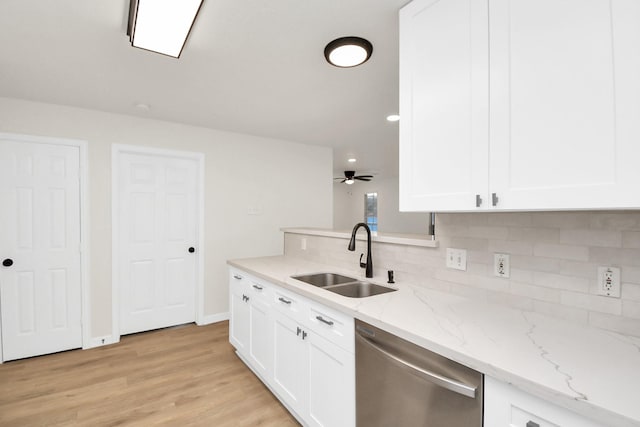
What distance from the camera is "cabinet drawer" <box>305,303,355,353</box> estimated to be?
1.54 meters

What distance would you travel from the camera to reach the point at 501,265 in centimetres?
156

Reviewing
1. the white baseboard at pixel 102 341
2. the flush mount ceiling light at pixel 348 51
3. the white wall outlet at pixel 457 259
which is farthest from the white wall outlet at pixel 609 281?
the white baseboard at pixel 102 341

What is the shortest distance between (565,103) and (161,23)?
1.94 metres

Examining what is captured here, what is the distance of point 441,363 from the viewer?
1111 mm

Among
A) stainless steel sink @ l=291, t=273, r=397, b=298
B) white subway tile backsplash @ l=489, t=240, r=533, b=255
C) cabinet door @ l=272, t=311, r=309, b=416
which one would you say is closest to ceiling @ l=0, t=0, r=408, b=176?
white subway tile backsplash @ l=489, t=240, r=533, b=255

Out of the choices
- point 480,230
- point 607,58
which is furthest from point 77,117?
point 607,58

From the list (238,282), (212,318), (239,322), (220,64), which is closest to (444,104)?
(220,64)

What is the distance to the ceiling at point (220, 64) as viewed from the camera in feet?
5.58

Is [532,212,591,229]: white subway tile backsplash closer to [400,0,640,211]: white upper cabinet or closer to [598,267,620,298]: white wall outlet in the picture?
[598,267,620,298]: white wall outlet

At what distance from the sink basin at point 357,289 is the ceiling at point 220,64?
5.22 ft

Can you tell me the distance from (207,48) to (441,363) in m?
2.22

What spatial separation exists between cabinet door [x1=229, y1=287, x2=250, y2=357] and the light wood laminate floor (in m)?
0.19

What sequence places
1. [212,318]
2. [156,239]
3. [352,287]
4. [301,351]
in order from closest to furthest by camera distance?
[301,351] → [352,287] → [156,239] → [212,318]

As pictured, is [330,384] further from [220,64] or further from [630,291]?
[220,64]
